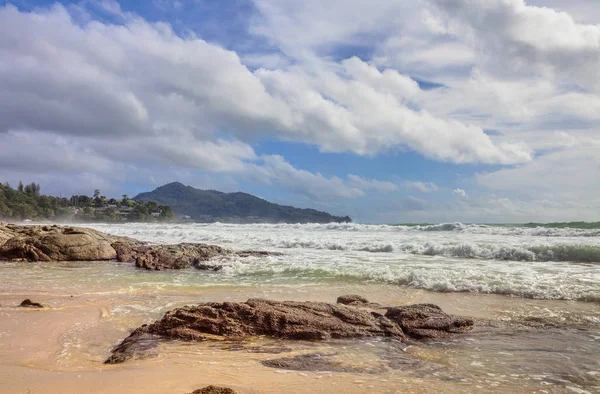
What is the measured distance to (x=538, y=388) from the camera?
164 inches

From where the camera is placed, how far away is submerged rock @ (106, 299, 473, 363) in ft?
19.0

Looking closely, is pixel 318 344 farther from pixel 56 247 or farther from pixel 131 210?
pixel 131 210

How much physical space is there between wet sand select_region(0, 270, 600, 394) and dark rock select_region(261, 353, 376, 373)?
0.06 meters

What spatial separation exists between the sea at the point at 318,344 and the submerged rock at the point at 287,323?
28 cm

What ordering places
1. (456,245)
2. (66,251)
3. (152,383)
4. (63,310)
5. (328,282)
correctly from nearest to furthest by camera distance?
(152,383), (63,310), (328,282), (66,251), (456,245)

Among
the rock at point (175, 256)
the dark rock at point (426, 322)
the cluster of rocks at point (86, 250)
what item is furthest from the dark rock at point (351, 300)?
the rock at point (175, 256)

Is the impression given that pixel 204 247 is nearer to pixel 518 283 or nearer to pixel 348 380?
pixel 518 283

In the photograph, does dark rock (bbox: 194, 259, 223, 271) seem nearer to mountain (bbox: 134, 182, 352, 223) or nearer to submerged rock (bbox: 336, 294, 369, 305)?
submerged rock (bbox: 336, 294, 369, 305)

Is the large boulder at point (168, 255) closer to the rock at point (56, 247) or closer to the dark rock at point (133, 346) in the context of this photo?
the rock at point (56, 247)

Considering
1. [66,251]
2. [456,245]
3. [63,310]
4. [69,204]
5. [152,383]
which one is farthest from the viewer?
[69,204]

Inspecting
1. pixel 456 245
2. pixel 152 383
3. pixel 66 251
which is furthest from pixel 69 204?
pixel 152 383

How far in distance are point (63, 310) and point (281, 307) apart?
4.06 metres

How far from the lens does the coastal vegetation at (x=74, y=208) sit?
83.6m

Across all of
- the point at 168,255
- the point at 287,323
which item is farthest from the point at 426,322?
the point at 168,255
